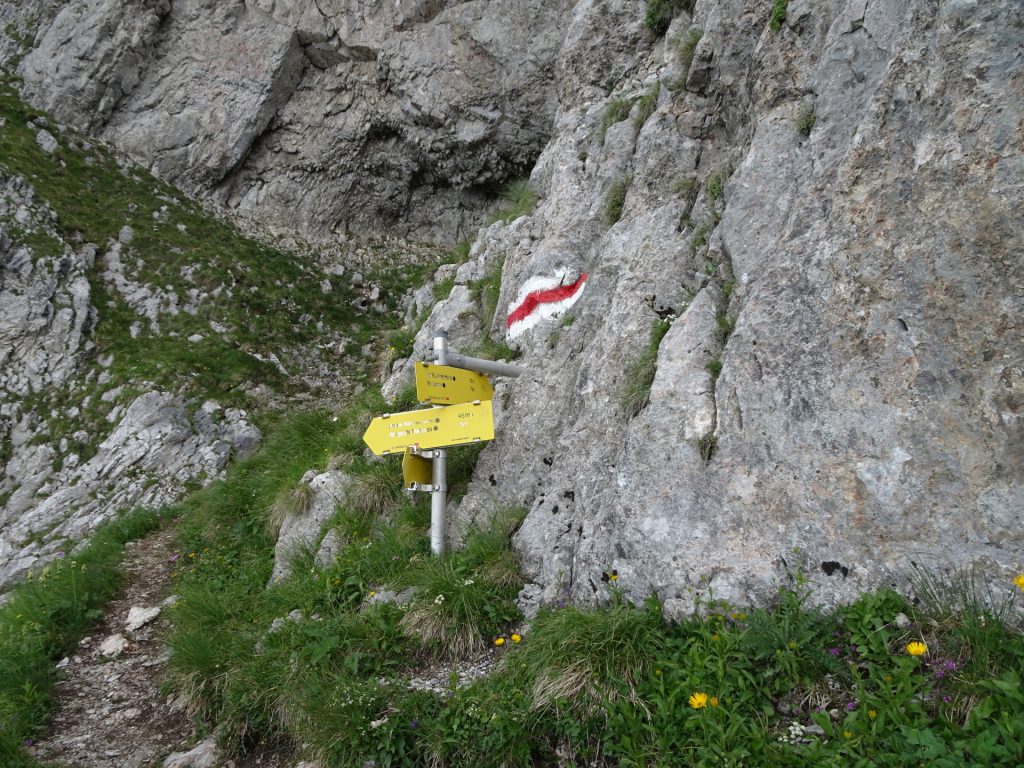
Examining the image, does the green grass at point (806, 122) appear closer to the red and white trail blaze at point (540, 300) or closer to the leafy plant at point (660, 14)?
the red and white trail blaze at point (540, 300)

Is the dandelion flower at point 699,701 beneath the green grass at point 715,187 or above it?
beneath

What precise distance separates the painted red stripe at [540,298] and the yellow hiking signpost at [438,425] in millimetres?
1819

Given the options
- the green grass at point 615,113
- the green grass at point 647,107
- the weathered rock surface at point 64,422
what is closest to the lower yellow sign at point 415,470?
the green grass at point 647,107

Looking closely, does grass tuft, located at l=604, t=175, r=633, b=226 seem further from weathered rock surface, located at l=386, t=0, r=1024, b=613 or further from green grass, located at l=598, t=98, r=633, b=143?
green grass, located at l=598, t=98, r=633, b=143

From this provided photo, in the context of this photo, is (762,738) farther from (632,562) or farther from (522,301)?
(522,301)

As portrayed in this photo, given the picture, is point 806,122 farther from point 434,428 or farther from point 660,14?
point 660,14

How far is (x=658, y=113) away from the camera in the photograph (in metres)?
7.26

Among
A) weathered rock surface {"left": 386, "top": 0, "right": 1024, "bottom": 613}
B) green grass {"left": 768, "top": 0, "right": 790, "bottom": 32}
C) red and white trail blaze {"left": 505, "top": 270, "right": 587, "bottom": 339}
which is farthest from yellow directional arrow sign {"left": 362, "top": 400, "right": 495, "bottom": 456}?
green grass {"left": 768, "top": 0, "right": 790, "bottom": 32}

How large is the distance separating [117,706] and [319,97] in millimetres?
19131

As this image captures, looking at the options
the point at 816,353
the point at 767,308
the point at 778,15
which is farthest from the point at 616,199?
the point at 816,353

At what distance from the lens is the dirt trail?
4512 mm

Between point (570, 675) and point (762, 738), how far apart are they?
110cm

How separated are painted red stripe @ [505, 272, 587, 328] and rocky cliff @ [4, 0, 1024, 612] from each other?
15cm

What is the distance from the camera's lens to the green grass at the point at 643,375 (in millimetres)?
4984
